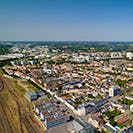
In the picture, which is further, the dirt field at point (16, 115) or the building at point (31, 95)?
the building at point (31, 95)

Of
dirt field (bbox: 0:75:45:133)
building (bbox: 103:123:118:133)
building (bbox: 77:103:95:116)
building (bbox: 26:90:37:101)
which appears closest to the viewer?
building (bbox: 103:123:118:133)

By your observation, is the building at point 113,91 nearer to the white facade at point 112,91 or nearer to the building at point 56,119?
the white facade at point 112,91

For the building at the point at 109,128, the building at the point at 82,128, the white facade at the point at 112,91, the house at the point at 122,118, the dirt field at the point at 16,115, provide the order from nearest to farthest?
the building at the point at 82,128, the building at the point at 109,128, the dirt field at the point at 16,115, the house at the point at 122,118, the white facade at the point at 112,91

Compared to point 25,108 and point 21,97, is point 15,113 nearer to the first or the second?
point 25,108

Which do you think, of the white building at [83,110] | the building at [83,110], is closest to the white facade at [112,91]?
the building at [83,110]

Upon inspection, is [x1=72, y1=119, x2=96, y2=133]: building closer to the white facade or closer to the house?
the house

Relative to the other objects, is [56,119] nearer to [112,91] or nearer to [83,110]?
[83,110]

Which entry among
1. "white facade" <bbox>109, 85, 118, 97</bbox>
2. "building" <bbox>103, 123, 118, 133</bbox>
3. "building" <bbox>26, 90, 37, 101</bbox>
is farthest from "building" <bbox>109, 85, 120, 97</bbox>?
"building" <bbox>26, 90, 37, 101</bbox>

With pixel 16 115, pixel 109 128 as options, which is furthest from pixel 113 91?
pixel 16 115

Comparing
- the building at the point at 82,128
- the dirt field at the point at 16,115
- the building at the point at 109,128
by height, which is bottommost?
the dirt field at the point at 16,115
